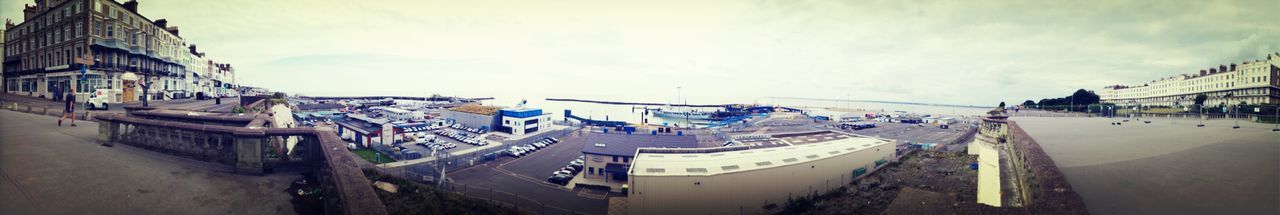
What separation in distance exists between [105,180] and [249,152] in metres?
1.97

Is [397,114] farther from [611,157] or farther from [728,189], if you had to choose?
[728,189]

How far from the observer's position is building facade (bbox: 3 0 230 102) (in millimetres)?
5648

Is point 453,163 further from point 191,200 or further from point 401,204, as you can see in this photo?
point 191,200

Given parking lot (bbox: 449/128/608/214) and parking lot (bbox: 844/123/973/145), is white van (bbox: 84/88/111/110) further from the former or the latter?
parking lot (bbox: 844/123/973/145)

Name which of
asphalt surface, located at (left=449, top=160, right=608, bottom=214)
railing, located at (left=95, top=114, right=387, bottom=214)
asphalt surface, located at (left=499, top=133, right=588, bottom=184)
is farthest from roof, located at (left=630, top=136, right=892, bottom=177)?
railing, located at (left=95, top=114, right=387, bottom=214)

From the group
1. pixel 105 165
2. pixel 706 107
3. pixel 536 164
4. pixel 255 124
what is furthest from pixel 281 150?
pixel 706 107

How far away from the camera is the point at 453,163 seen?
1285cm

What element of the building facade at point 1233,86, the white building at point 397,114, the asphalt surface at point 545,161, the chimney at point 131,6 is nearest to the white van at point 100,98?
the chimney at point 131,6

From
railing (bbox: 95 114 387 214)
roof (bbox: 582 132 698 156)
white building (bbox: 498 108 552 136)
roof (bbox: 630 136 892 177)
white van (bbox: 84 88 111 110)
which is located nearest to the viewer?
railing (bbox: 95 114 387 214)

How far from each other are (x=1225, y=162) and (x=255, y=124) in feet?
56.1

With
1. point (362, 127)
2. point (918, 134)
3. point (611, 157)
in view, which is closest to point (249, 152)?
point (611, 157)

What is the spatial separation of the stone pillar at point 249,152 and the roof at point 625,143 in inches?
267

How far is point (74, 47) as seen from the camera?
18.8 feet

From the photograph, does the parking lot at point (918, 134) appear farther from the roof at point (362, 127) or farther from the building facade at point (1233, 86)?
the roof at point (362, 127)
